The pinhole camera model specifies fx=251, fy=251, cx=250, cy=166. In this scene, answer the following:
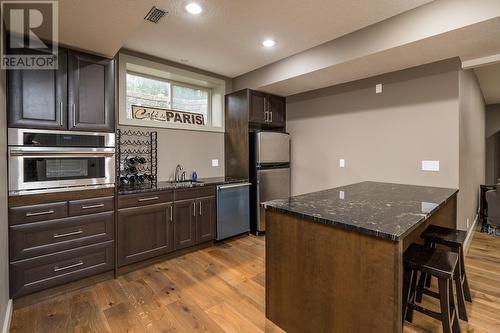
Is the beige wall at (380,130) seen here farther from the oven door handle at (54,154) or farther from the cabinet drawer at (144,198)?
the oven door handle at (54,154)

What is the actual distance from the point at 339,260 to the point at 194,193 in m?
2.20

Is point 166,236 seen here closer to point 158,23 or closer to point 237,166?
point 237,166

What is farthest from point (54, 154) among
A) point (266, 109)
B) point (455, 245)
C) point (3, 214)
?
point (455, 245)

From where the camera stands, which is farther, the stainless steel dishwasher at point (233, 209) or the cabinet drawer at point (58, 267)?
the stainless steel dishwasher at point (233, 209)

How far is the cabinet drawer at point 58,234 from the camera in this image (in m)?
2.10

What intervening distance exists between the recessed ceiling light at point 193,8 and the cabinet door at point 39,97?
121 cm

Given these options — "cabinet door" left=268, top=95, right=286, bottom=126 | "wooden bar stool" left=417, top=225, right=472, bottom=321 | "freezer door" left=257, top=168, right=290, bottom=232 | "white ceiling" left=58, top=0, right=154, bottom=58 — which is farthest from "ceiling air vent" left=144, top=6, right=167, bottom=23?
"wooden bar stool" left=417, top=225, right=472, bottom=321

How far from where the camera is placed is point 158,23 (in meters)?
2.57

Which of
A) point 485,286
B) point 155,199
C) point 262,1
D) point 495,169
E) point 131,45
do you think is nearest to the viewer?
point 262,1

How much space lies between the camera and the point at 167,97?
12.7ft

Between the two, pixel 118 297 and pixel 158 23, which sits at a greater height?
pixel 158 23

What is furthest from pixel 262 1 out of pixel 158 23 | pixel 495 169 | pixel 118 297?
pixel 495 169

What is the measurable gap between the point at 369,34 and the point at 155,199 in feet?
9.58

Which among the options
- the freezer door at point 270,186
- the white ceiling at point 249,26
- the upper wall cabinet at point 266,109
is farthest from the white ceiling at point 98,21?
the freezer door at point 270,186
